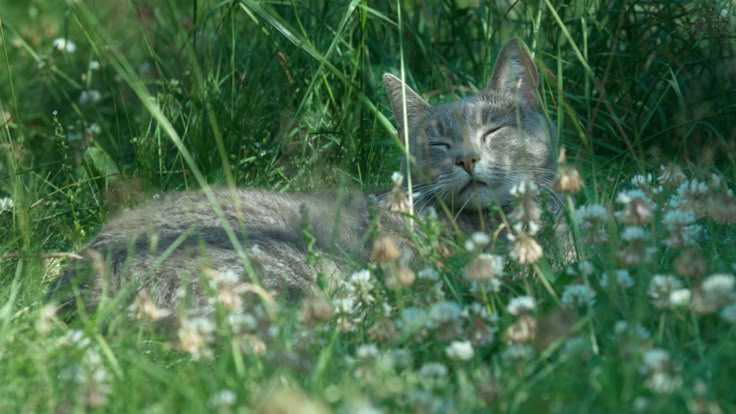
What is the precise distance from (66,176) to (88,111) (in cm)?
108

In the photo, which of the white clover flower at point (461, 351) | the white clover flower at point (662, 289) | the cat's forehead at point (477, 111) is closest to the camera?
the white clover flower at point (461, 351)

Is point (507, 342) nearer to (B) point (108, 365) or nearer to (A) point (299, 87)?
(B) point (108, 365)

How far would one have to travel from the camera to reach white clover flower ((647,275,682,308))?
2.10 meters

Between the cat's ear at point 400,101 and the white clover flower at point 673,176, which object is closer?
the white clover flower at point 673,176

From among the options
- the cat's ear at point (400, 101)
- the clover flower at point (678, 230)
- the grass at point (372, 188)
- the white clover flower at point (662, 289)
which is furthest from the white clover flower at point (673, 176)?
the cat's ear at point (400, 101)

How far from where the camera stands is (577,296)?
2.17 m

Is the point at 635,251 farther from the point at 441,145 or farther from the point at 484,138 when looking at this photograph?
the point at 441,145

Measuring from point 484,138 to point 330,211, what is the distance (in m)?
0.80

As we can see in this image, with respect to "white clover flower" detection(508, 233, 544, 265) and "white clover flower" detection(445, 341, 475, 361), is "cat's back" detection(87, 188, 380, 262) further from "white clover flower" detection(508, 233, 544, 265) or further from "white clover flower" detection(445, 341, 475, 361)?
"white clover flower" detection(445, 341, 475, 361)

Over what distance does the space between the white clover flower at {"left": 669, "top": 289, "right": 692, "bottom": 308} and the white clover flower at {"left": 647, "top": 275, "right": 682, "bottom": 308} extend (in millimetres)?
28

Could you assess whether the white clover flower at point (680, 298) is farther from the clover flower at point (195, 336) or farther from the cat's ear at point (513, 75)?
the cat's ear at point (513, 75)

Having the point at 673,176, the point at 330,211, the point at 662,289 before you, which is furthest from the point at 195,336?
the point at 673,176

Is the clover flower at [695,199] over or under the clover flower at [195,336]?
over

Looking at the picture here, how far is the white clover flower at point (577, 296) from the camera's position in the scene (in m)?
2.15
